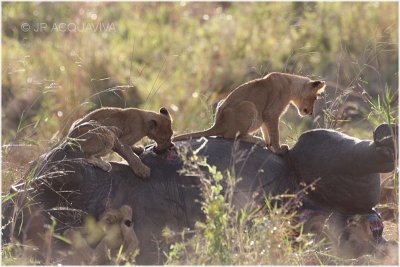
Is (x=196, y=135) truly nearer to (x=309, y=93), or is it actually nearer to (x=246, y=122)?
(x=246, y=122)

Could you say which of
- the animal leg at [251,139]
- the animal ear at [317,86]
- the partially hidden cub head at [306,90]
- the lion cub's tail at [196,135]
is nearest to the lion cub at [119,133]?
the lion cub's tail at [196,135]

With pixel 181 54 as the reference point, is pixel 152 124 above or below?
above

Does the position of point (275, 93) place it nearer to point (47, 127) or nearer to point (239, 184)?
point (239, 184)

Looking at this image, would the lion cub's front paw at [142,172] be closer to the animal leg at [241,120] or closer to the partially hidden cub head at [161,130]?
the partially hidden cub head at [161,130]

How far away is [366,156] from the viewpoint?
754 cm

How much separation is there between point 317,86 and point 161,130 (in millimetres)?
1542

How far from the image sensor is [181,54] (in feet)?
43.4

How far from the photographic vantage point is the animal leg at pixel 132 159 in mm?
7656

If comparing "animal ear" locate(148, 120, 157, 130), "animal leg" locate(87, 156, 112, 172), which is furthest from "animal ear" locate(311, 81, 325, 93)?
"animal leg" locate(87, 156, 112, 172)

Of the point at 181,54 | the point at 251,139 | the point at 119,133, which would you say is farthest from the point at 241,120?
the point at 181,54

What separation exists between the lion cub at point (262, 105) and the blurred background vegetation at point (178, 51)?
2851 millimetres

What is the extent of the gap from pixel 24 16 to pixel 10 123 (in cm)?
386

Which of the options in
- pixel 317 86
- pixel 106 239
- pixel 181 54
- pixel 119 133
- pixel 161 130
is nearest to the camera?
pixel 106 239

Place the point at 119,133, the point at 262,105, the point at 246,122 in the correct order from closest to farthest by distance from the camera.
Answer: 1. the point at 119,133
2. the point at 246,122
3. the point at 262,105
